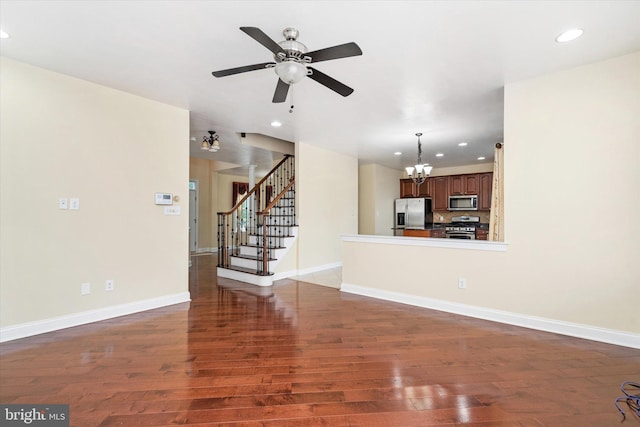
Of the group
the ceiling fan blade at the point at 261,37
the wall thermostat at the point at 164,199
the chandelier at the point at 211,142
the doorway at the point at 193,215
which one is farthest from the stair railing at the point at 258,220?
the ceiling fan blade at the point at 261,37

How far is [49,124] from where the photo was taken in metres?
2.97

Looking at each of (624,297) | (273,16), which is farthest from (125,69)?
(624,297)

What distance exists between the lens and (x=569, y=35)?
2355mm

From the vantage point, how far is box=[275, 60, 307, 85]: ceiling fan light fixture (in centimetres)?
212

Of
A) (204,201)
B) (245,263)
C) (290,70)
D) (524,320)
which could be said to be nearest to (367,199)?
(245,263)

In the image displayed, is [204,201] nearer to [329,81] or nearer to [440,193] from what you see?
[440,193]

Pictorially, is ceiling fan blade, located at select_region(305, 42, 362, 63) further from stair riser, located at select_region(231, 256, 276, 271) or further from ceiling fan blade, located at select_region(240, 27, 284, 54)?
stair riser, located at select_region(231, 256, 276, 271)

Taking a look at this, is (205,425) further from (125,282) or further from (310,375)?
(125,282)

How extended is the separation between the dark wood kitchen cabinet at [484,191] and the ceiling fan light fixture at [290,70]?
686 cm

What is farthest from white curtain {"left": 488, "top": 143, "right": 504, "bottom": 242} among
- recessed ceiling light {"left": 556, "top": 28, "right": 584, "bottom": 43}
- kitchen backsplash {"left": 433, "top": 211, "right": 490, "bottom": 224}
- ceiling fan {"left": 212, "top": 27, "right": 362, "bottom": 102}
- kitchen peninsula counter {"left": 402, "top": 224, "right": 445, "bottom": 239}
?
kitchen backsplash {"left": 433, "top": 211, "right": 490, "bottom": 224}

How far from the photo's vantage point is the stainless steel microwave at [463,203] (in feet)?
24.9

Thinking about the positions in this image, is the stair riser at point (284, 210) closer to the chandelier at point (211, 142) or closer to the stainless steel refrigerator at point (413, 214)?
the chandelier at point (211, 142)

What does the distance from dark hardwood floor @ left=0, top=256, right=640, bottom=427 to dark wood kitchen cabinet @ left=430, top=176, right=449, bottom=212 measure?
17.1 ft

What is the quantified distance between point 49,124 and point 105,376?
253 cm
